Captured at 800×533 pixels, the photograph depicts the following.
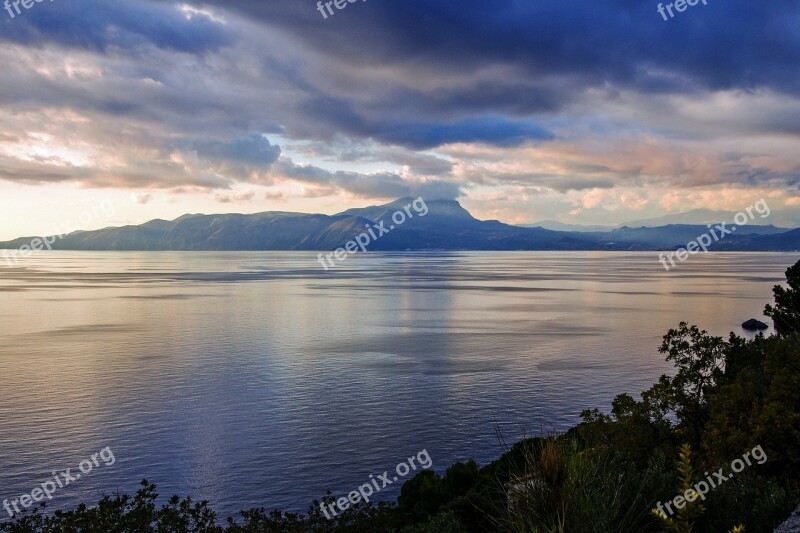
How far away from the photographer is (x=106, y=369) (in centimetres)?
6200

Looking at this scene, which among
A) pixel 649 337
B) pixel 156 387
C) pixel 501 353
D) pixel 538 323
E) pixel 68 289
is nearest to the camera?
pixel 156 387

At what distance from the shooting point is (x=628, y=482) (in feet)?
43.8

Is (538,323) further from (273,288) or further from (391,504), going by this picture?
(273,288)

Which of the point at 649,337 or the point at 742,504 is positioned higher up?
the point at 742,504

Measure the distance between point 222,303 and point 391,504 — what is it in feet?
332

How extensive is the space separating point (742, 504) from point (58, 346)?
262 ft

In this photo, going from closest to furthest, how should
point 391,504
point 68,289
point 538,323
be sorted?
point 391,504 < point 538,323 < point 68,289

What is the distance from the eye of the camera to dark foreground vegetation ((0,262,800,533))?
979 centimetres

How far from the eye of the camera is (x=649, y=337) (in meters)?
82.0

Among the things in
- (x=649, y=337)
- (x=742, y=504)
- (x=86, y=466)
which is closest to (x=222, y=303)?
(x=649, y=337)

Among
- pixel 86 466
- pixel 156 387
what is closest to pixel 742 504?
pixel 86 466

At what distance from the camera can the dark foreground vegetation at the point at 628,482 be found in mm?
9789

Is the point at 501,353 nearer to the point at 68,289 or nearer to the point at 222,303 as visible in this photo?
the point at 222,303

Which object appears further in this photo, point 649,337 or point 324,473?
point 649,337
